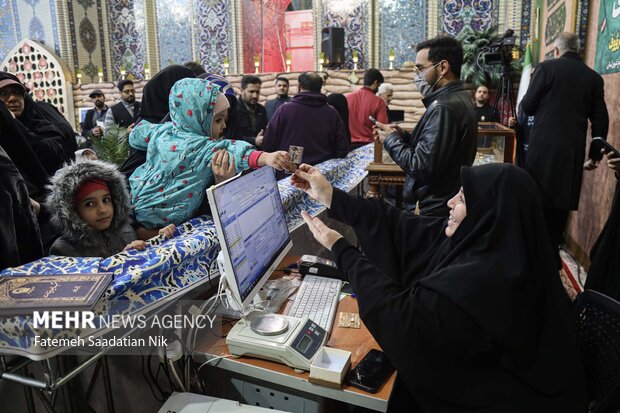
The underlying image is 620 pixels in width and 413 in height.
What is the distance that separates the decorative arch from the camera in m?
9.34

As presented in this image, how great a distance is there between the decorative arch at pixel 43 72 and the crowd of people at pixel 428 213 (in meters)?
7.20

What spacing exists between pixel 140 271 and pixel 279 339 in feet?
1.51

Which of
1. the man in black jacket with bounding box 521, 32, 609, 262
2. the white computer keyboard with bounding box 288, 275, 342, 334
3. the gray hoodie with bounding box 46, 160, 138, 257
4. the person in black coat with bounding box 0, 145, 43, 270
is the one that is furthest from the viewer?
the man in black jacket with bounding box 521, 32, 609, 262

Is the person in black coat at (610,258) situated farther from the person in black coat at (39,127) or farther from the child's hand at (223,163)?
the person in black coat at (39,127)

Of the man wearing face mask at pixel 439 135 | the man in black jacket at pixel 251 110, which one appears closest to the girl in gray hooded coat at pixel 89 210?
the man wearing face mask at pixel 439 135

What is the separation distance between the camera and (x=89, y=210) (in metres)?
1.77

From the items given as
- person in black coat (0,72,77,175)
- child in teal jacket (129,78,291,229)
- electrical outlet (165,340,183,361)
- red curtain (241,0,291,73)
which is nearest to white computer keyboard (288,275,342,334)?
electrical outlet (165,340,183,361)

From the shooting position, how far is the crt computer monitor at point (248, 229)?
1326mm

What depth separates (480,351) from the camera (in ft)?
3.91

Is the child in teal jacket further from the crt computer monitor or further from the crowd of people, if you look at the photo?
the crt computer monitor

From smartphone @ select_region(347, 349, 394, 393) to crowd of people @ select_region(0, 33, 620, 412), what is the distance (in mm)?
72

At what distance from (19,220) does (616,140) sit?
394cm

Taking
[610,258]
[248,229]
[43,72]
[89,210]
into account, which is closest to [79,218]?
[89,210]

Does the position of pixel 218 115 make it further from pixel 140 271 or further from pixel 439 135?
pixel 439 135
